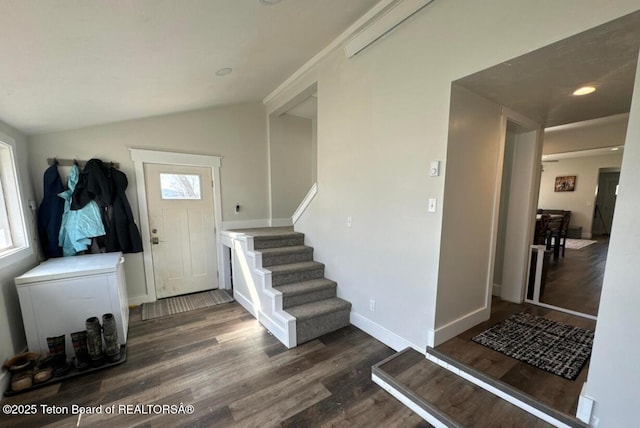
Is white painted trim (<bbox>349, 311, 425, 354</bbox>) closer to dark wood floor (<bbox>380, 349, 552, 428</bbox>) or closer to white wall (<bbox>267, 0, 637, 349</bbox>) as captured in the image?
white wall (<bbox>267, 0, 637, 349</bbox>)

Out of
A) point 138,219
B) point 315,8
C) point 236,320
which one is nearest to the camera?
point 315,8

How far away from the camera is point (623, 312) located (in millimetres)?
1252

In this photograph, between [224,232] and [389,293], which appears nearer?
[389,293]

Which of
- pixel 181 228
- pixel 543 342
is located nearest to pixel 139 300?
pixel 181 228

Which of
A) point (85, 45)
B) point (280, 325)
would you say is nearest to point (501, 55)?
point (85, 45)

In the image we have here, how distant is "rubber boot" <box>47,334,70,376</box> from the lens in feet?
6.84

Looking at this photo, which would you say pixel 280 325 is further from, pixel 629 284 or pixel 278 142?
pixel 278 142

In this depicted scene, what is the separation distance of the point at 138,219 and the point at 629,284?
457cm

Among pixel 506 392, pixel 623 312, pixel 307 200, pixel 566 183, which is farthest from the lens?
pixel 566 183

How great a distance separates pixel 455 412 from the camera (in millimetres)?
1604

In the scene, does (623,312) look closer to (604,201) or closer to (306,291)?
(306,291)

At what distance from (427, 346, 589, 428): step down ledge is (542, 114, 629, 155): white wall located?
14.5 feet

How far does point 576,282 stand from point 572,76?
11.2ft

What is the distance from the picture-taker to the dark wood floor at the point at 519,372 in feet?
5.21
